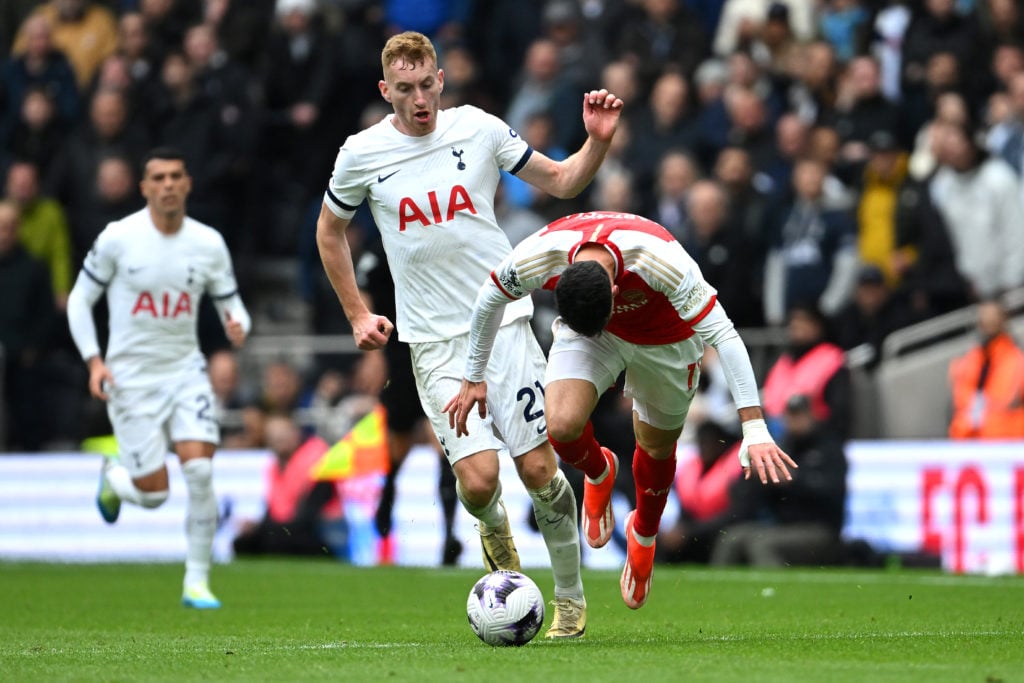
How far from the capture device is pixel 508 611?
8.45 metres

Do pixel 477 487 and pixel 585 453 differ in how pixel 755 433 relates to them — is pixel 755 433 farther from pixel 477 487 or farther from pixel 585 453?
pixel 477 487

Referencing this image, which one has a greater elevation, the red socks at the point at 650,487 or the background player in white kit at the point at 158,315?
the background player in white kit at the point at 158,315

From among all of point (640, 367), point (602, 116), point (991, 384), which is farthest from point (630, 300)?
point (991, 384)

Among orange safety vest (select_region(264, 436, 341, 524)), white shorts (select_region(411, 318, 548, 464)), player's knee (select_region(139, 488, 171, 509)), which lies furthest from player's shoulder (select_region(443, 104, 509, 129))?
orange safety vest (select_region(264, 436, 341, 524))

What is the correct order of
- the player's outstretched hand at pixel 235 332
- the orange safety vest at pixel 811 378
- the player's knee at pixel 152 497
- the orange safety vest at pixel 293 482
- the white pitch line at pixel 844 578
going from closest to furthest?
the player's outstretched hand at pixel 235 332 → the player's knee at pixel 152 497 → the white pitch line at pixel 844 578 → the orange safety vest at pixel 811 378 → the orange safety vest at pixel 293 482

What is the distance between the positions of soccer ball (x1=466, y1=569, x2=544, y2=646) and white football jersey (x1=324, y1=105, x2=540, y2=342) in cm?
147

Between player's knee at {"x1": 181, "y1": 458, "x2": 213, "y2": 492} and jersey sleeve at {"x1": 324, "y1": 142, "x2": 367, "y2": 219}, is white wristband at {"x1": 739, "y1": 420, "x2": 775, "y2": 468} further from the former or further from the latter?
player's knee at {"x1": 181, "y1": 458, "x2": 213, "y2": 492}

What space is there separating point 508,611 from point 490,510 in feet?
3.09

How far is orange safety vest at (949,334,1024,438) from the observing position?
1509cm

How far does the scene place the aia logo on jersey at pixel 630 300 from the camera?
8.74 metres

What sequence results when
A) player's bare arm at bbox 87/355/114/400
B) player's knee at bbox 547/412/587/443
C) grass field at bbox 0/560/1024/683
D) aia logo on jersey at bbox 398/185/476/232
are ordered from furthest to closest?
player's bare arm at bbox 87/355/114/400 → aia logo on jersey at bbox 398/185/476/232 → player's knee at bbox 547/412/587/443 → grass field at bbox 0/560/1024/683

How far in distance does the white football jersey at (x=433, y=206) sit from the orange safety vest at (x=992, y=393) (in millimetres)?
6879

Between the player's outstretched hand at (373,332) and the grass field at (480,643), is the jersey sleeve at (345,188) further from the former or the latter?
the grass field at (480,643)

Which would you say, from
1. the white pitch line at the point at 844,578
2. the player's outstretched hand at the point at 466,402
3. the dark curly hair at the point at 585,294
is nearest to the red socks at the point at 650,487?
the player's outstretched hand at the point at 466,402
